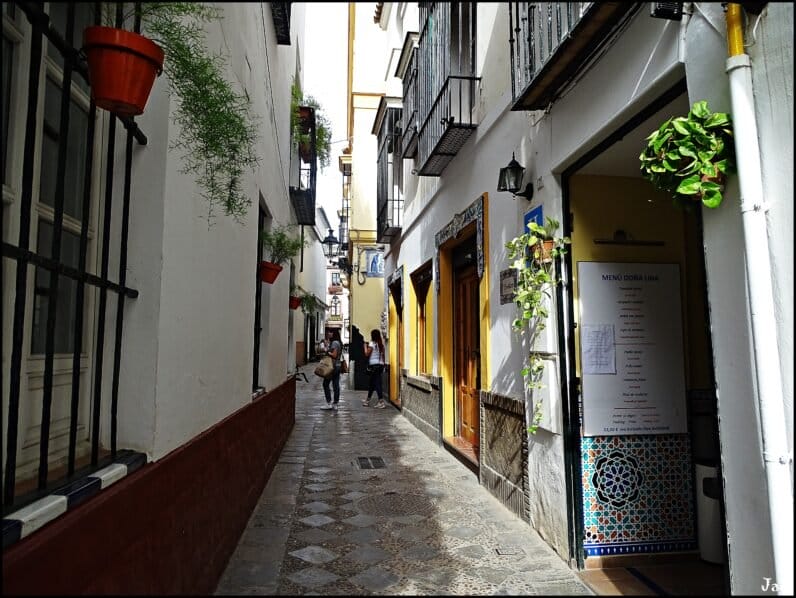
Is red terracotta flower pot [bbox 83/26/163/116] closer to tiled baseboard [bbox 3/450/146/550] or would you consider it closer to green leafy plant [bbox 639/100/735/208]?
tiled baseboard [bbox 3/450/146/550]

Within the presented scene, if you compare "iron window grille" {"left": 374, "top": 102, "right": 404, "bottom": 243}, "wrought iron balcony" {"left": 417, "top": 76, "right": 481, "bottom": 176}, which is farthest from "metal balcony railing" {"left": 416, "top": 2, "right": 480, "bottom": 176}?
"iron window grille" {"left": 374, "top": 102, "right": 404, "bottom": 243}

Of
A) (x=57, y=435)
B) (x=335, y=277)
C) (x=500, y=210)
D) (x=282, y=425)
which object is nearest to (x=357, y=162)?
(x=282, y=425)

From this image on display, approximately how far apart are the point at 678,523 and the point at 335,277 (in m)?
36.0

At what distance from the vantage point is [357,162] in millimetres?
15141

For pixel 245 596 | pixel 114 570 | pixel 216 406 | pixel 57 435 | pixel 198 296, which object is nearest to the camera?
pixel 245 596

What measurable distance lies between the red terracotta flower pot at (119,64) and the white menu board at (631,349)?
8.65 feet

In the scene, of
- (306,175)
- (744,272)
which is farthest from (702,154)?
(306,175)

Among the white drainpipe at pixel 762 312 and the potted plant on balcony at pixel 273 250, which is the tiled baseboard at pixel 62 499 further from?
the potted plant on balcony at pixel 273 250

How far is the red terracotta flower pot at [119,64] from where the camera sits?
1520 mm

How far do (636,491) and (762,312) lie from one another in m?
1.93

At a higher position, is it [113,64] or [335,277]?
[335,277]

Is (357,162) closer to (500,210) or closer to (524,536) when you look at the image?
(500,210)

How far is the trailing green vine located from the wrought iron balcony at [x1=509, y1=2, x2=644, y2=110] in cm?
144

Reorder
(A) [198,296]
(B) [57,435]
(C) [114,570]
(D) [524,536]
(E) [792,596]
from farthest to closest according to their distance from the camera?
(D) [524,536] < (A) [198,296] < (B) [57,435] < (E) [792,596] < (C) [114,570]
